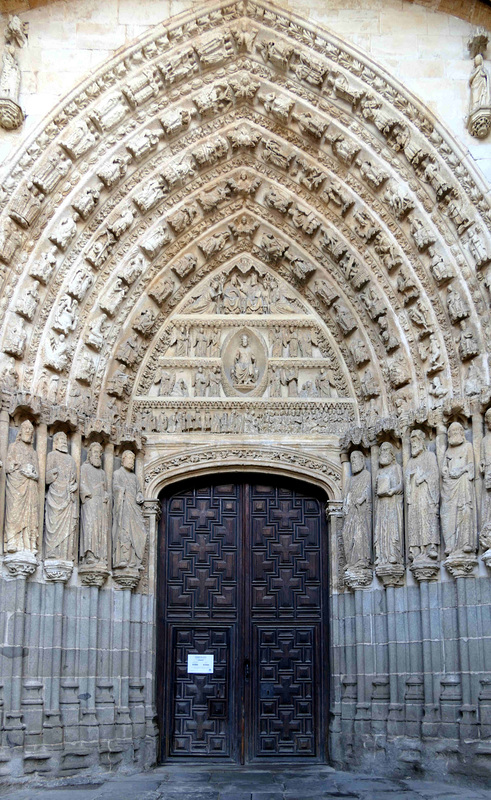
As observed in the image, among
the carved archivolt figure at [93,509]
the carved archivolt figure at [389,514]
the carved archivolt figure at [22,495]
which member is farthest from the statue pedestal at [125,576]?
the carved archivolt figure at [389,514]

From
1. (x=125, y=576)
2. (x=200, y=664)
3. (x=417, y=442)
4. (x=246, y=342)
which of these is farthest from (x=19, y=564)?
(x=417, y=442)

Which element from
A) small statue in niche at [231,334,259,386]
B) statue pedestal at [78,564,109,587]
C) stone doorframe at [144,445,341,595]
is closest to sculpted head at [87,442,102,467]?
stone doorframe at [144,445,341,595]

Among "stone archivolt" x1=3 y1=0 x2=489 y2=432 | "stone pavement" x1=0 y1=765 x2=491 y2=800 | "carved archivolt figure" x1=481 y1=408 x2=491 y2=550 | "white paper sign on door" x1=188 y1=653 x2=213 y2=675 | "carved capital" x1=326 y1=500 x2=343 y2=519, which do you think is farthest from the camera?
"carved capital" x1=326 y1=500 x2=343 y2=519

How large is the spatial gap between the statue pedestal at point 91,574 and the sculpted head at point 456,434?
143 inches

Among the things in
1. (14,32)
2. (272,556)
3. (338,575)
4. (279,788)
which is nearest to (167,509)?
(272,556)

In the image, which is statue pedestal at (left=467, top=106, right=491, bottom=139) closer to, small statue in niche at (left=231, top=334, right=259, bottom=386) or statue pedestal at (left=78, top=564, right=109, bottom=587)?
small statue in niche at (left=231, top=334, right=259, bottom=386)

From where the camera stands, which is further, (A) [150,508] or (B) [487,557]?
(A) [150,508]

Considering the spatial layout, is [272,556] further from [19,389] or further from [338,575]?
[19,389]

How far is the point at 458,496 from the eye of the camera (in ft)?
29.3

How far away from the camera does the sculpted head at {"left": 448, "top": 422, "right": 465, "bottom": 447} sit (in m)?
9.08

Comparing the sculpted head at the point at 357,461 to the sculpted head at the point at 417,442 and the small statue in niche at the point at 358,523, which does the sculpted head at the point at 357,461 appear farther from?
the sculpted head at the point at 417,442

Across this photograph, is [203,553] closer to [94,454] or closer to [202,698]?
[202,698]

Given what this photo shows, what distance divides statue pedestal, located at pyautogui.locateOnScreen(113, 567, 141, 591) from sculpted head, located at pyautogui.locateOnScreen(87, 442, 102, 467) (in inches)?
42.4

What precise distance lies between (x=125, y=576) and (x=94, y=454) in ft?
4.14
